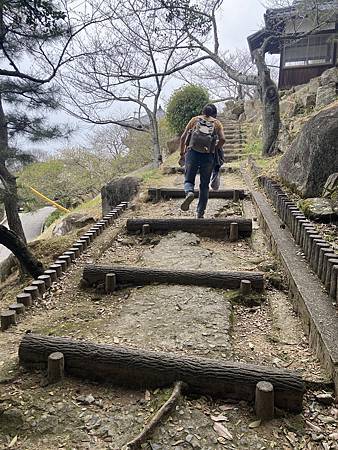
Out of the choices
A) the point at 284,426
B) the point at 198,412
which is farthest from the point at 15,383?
the point at 284,426

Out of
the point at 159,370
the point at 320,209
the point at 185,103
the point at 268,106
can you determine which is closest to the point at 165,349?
the point at 159,370

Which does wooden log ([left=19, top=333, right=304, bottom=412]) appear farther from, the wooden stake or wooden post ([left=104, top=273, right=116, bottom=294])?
wooden post ([left=104, top=273, right=116, bottom=294])

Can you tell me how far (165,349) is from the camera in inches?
109

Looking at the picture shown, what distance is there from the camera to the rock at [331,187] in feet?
17.0

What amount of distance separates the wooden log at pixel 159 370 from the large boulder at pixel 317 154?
3920mm

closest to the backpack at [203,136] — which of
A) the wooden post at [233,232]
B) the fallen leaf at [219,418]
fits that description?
the wooden post at [233,232]

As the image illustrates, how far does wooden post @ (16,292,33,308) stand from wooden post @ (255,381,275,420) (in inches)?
90.0

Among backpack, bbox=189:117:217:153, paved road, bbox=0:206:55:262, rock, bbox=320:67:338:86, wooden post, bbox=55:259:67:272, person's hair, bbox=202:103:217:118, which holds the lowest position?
paved road, bbox=0:206:55:262

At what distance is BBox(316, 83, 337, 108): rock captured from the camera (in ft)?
41.1

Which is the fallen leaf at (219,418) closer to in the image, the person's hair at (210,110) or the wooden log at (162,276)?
the wooden log at (162,276)

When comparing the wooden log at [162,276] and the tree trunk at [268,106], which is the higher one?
the tree trunk at [268,106]

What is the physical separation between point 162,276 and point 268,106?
8.74 m

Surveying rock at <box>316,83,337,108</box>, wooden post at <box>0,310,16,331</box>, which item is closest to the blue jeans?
wooden post at <box>0,310,16,331</box>

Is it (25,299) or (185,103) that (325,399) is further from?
(185,103)
